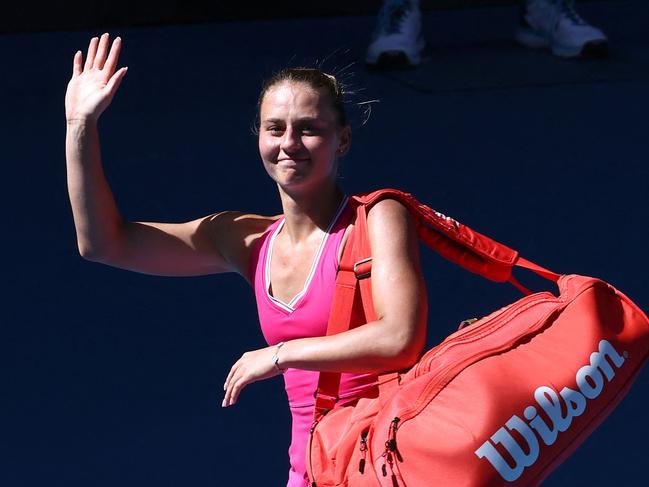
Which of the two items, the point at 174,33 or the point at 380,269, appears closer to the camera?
the point at 380,269

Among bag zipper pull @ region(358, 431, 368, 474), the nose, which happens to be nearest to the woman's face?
the nose

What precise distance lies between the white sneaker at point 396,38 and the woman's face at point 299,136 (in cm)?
417

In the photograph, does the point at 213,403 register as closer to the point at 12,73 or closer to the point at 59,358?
the point at 59,358

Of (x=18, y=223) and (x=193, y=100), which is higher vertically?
(x=193, y=100)

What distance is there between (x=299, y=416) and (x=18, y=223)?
2732 millimetres

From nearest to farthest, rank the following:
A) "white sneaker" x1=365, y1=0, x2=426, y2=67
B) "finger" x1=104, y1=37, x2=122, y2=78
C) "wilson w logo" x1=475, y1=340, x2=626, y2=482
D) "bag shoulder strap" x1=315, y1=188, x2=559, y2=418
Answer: "wilson w logo" x1=475, y1=340, x2=626, y2=482 → "bag shoulder strap" x1=315, y1=188, x2=559, y2=418 → "finger" x1=104, y1=37, x2=122, y2=78 → "white sneaker" x1=365, y1=0, x2=426, y2=67

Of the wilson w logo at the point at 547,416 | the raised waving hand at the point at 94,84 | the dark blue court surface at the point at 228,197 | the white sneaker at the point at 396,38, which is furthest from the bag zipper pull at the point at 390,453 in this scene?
the white sneaker at the point at 396,38

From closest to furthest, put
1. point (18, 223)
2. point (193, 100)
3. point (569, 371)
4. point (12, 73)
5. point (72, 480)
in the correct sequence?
1. point (569, 371)
2. point (72, 480)
3. point (18, 223)
4. point (193, 100)
5. point (12, 73)

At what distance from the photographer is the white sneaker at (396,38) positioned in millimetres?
6348

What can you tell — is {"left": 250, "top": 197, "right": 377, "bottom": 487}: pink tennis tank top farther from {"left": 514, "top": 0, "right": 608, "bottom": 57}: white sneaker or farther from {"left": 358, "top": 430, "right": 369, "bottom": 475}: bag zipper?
{"left": 514, "top": 0, "right": 608, "bottom": 57}: white sneaker

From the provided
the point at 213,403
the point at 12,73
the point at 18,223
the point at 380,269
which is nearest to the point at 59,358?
the point at 213,403

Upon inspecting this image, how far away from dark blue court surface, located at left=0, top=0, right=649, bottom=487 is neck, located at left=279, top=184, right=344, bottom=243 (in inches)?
49.3

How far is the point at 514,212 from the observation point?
4.76 m

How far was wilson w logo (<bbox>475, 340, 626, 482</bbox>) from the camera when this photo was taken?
184 centimetres
